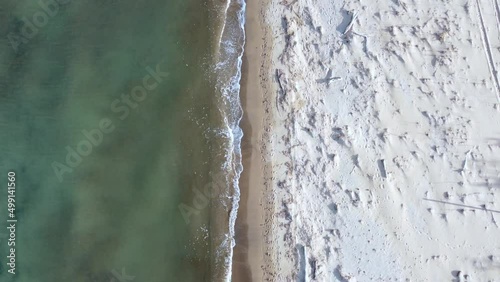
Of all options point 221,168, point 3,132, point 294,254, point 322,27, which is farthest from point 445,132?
point 3,132

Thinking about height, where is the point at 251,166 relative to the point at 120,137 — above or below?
below

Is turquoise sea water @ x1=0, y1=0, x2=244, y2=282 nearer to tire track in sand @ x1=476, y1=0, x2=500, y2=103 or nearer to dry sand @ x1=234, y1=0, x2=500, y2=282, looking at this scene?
dry sand @ x1=234, y1=0, x2=500, y2=282

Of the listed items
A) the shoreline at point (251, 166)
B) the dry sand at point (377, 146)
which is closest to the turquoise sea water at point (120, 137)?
the shoreline at point (251, 166)

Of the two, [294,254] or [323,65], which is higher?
[323,65]

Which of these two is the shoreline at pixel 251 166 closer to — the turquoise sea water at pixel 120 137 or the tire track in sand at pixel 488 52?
the turquoise sea water at pixel 120 137

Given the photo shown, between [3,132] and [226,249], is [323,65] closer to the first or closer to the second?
[226,249]

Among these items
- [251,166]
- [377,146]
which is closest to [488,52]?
[377,146]

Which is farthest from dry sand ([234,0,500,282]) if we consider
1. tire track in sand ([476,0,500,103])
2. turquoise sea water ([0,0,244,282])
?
turquoise sea water ([0,0,244,282])

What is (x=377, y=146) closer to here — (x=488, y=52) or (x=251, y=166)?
(x=251, y=166)
